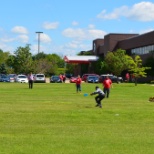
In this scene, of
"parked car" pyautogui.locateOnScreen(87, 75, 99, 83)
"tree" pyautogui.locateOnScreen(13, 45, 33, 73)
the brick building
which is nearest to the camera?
"parked car" pyautogui.locateOnScreen(87, 75, 99, 83)

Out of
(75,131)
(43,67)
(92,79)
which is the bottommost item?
(75,131)

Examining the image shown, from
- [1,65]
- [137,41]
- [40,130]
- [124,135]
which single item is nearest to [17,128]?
[40,130]

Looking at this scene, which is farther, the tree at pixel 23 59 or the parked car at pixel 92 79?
the tree at pixel 23 59

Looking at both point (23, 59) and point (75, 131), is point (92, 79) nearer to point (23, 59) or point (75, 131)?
point (23, 59)

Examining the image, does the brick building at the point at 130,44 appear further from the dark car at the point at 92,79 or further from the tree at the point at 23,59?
the tree at the point at 23,59

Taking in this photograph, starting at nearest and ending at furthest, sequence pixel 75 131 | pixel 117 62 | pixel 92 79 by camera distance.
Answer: pixel 75 131 → pixel 92 79 → pixel 117 62

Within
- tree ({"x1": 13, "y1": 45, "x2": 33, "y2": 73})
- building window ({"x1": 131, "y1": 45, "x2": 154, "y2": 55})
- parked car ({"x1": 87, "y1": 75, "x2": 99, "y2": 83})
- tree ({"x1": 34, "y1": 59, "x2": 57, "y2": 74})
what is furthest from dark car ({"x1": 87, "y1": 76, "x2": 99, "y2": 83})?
tree ({"x1": 34, "y1": 59, "x2": 57, "y2": 74})

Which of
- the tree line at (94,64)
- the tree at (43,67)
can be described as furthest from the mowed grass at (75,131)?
the tree at (43,67)

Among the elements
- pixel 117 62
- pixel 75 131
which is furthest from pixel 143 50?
pixel 75 131

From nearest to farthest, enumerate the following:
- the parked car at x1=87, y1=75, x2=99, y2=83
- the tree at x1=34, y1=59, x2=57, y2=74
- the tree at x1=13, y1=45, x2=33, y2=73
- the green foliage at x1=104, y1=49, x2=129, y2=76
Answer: the parked car at x1=87, y1=75, x2=99, y2=83 → the green foliage at x1=104, y1=49, x2=129, y2=76 → the tree at x1=13, y1=45, x2=33, y2=73 → the tree at x1=34, y1=59, x2=57, y2=74

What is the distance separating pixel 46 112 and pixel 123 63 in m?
63.3

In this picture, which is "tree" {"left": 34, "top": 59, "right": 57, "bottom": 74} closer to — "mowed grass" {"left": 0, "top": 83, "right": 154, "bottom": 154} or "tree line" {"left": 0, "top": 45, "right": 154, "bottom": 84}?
"tree line" {"left": 0, "top": 45, "right": 154, "bottom": 84}

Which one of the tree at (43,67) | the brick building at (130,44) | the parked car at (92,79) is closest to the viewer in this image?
the parked car at (92,79)

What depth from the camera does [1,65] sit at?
110 m
